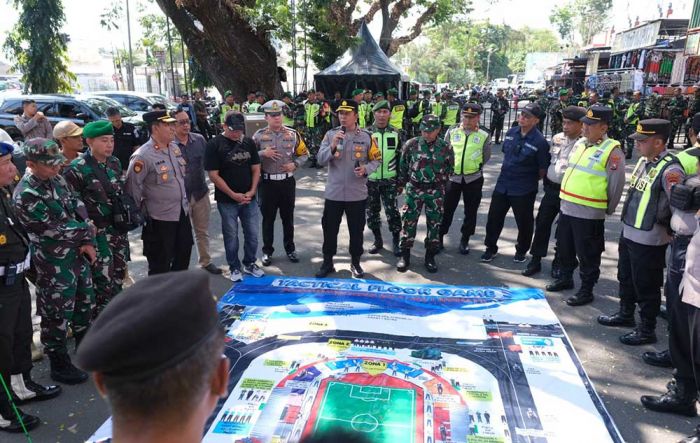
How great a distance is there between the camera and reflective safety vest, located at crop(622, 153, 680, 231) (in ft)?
12.2

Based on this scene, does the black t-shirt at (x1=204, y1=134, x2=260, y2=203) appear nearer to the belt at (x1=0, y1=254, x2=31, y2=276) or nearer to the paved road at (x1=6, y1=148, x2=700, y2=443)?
the paved road at (x1=6, y1=148, x2=700, y2=443)

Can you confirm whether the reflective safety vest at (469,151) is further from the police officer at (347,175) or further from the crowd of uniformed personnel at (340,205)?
the police officer at (347,175)

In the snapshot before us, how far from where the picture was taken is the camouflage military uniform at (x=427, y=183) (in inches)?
215

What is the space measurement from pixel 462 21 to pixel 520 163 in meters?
30.0

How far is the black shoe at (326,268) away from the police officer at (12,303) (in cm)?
279

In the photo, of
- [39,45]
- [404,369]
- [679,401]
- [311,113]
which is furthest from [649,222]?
[39,45]

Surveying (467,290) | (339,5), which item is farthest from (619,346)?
(339,5)

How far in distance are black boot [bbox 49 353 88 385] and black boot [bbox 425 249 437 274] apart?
3.50 m

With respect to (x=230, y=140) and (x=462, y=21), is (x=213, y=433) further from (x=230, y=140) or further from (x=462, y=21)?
(x=462, y=21)

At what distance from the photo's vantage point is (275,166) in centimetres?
555

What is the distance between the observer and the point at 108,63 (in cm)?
7331

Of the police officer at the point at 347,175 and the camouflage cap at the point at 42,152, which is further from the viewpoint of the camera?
the police officer at the point at 347,175

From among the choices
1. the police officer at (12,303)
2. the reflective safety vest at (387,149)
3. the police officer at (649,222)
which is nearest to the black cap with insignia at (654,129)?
the police officer at (649,222)

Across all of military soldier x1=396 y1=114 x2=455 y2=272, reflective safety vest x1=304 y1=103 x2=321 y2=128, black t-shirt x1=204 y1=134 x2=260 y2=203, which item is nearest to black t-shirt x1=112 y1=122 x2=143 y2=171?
black t-shirt x1=204 y1=134 x2=260 y2=203
